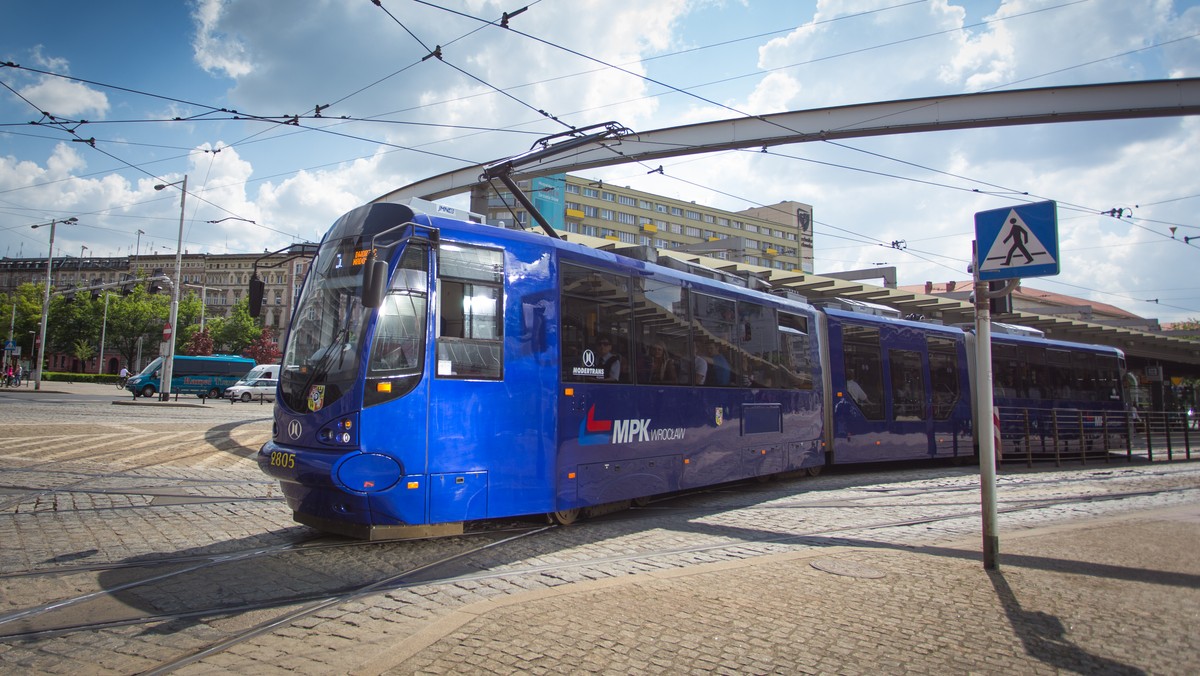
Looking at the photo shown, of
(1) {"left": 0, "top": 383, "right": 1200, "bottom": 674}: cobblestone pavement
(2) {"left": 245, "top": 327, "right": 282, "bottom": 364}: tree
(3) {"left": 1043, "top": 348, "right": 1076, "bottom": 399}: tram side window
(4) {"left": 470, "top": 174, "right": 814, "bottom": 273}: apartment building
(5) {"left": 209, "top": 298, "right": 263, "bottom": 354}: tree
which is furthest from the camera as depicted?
(4) {"left": 470, "top": 174, "right": 814, "bottom": 273}: apartment building

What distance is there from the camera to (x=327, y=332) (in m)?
6.39

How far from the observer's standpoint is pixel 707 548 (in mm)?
6758

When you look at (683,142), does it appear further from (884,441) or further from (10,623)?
(10,623)

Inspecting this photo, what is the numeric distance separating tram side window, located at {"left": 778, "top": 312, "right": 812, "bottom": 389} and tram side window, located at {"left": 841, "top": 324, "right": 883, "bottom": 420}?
171 centimetres

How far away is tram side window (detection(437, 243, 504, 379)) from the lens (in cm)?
641

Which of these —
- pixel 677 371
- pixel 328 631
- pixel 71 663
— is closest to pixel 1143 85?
pixel 677 371

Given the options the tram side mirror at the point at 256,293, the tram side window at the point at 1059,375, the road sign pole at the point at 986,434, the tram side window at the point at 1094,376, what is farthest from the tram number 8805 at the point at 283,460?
the tram side window at the point at 1094,376

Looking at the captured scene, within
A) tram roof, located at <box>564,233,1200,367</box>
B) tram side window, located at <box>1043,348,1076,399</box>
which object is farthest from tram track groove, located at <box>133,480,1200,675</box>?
tram side window, located at <box>1043,348,1076,399</box>

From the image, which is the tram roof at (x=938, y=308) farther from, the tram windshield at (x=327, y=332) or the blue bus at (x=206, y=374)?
the blue bus at (x=206, y=374)

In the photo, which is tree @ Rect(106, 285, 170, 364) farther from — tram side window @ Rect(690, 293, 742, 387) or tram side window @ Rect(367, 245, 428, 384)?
tram side window @ Rect(367, 245, 428, 384)

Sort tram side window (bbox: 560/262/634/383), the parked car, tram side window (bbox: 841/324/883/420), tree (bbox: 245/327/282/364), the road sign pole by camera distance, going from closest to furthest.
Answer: the road sign pole
tram side window (bbox: 560/262/634/383)
tram side window (bbox: 841/324/883/420)
the parked car
tree (bbox: 245/327/282/364)

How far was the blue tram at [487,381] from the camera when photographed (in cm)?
602

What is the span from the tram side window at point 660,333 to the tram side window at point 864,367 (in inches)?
228

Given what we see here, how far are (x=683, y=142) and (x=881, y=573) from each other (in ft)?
40.7
